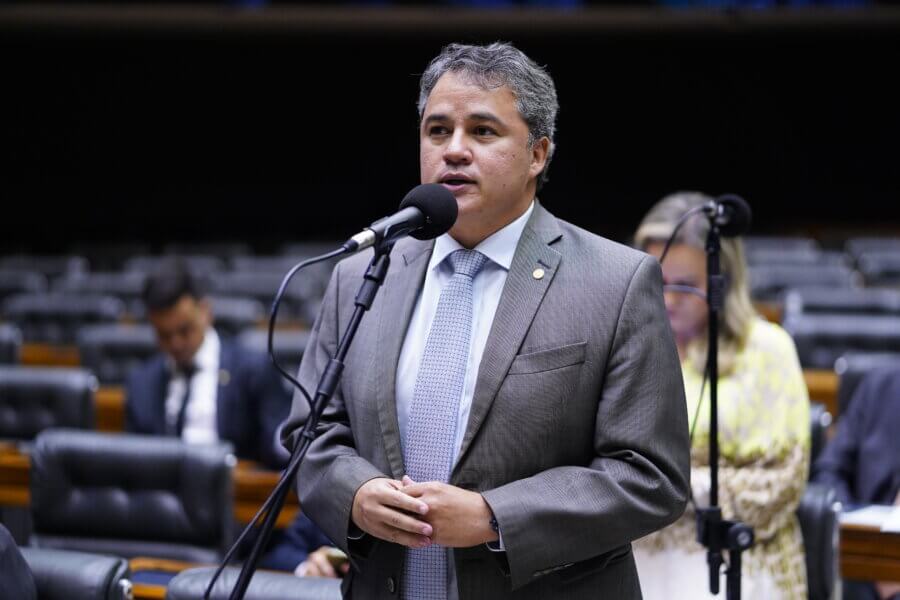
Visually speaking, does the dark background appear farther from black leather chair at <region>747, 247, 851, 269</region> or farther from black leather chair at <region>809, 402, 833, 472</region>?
black leather chair at <region>809, 402, 833, 472</region>

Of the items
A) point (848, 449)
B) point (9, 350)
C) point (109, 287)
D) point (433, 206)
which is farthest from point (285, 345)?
point (109, 287)

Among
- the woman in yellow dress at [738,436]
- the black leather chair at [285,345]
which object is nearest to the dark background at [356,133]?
the black leather chair at [285,345]

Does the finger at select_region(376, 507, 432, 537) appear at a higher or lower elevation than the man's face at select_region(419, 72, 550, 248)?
lower

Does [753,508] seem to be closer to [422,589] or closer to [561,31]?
[422,589]

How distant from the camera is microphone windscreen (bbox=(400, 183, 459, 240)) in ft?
5.56

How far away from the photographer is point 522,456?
1741mm

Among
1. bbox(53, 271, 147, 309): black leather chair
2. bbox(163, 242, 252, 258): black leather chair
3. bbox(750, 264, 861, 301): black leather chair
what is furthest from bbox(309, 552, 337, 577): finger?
bbox(163, 242, 252, 258): black leather chair

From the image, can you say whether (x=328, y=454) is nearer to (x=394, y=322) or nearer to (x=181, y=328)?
(x=394, y=322)

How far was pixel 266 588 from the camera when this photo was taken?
212 centimetres

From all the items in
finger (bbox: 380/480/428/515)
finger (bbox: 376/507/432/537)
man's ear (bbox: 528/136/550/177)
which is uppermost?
man's ear (bbox: 528/136/550/177)

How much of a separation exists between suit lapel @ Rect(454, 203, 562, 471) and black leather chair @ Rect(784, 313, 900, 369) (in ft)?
12.4

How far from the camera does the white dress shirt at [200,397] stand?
4270 mm

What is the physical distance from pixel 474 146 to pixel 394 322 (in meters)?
0.31

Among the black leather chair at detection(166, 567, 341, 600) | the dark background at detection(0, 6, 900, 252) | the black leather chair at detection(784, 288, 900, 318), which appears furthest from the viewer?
the dark background at detection(0, 6, 900, 252)
